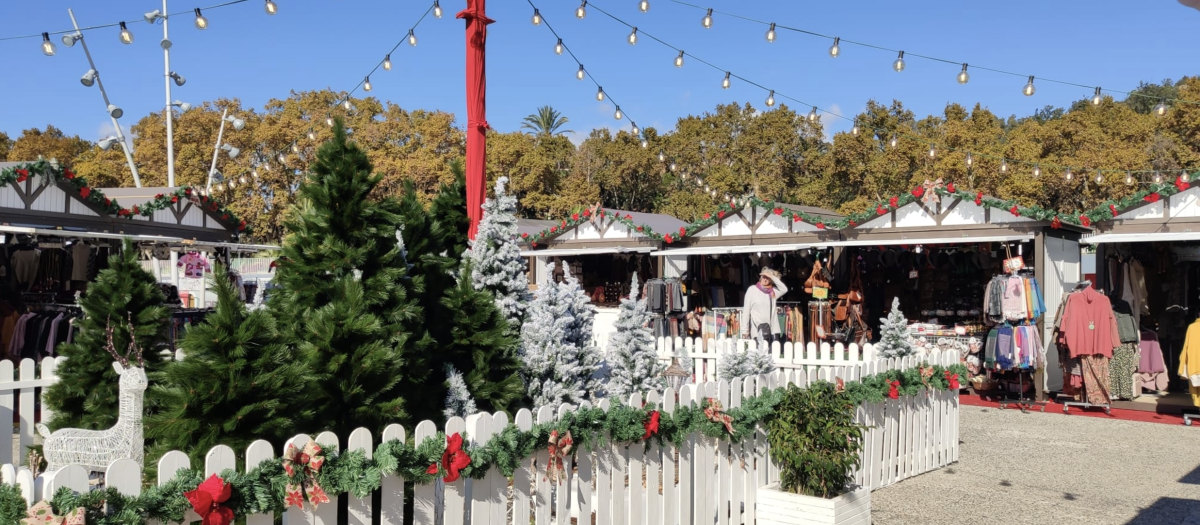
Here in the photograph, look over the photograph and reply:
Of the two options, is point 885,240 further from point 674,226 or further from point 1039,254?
point 674,226

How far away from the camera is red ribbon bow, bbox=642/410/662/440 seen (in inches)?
177

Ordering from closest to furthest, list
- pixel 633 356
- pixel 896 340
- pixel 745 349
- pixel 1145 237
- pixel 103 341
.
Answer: pixel 103 341, pixel 633 356, pixel 896 340, pixel 745 349, pixel 1145 237

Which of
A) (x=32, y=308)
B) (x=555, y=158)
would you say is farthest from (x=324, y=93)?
(x=32, y=308)

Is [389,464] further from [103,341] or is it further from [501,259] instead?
[103,341]

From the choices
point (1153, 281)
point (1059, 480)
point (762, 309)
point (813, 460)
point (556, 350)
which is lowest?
point (1059, 480)

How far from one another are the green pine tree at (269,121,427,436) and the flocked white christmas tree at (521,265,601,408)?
1.36 m

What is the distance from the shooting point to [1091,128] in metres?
34.0

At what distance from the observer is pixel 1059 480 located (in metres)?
7.06

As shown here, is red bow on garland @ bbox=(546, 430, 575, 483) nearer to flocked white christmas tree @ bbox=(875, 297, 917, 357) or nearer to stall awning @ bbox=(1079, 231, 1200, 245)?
flocked white christmas tree @ bbox=(875, 297, 917, 357)

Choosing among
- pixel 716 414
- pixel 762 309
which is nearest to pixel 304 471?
pixel 716 414

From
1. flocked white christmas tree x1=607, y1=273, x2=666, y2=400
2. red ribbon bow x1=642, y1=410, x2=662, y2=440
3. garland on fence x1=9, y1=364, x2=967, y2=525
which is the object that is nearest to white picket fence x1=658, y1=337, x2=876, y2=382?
flocked white christmas tree x1=607, y1=273, x2=666, y2=400

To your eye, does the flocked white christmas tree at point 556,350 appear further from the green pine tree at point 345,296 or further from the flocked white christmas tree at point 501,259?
the green pine tree at point 345,296

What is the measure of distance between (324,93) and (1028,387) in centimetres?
3793

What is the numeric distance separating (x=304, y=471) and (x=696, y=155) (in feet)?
135
